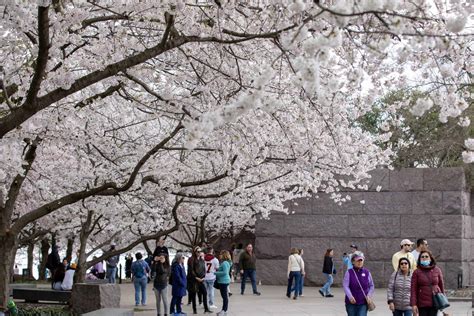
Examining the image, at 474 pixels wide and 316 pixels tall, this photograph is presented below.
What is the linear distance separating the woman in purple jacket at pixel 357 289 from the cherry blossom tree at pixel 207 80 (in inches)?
80.9

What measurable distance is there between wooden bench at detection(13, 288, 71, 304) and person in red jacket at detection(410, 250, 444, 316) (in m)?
11.0

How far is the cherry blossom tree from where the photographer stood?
7.47m

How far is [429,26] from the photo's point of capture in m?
7.96

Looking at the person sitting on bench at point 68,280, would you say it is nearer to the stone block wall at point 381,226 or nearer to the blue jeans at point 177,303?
the blue jeans at point 177,303

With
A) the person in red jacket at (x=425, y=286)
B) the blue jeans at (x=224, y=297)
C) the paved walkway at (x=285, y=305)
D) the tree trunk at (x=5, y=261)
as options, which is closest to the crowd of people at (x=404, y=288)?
the person in red jacket at (x=425, y=286)

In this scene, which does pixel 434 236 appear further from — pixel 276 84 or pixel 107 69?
pixel 107 69

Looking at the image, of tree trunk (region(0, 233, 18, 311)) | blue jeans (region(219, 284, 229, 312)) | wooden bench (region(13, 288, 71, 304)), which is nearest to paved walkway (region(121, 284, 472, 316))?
blue jeans (region(219, 284, 229, 312))

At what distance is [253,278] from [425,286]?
13401 mm

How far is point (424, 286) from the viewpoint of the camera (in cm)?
1216

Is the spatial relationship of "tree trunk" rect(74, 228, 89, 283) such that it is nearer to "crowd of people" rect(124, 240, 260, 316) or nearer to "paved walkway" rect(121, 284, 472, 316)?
"crowd of people" rect(124, 240, 260, 316)

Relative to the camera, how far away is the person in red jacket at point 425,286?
1212 cm

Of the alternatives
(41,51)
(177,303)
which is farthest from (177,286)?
(41,51)

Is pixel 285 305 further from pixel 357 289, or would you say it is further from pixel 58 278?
pixel 357 289

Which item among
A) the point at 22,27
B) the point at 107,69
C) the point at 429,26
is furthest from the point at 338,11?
the point at 22,27
